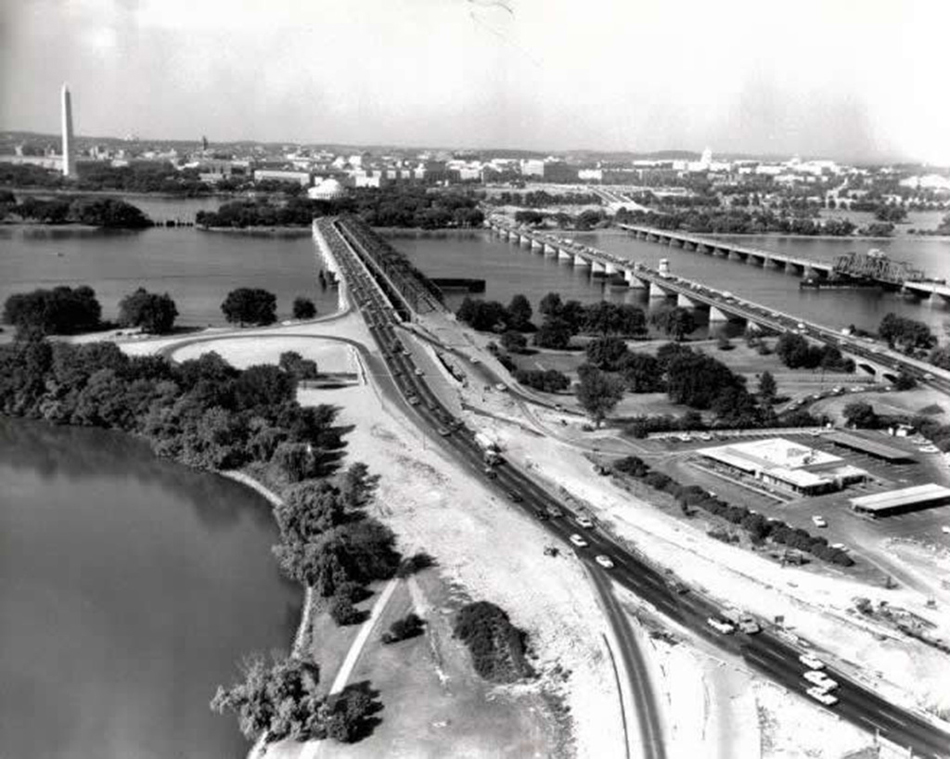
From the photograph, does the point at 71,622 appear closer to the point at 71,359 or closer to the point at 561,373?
the point at 71,359

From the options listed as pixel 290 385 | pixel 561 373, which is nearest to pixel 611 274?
pixel 561 373

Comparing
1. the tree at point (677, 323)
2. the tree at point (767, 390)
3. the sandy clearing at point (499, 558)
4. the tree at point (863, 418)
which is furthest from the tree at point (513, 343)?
the tree at point (863, 418)

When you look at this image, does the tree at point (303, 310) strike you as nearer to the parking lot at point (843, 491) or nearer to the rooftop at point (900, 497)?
the parking lot at point (843, 491)

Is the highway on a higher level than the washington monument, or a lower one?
lower

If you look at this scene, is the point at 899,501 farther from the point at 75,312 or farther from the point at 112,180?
the point at 112,180

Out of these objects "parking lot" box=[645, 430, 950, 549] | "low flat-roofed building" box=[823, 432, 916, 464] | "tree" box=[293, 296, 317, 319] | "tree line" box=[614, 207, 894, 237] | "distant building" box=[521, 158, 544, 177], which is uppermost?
"distant building" box=[521, 158, 544, 177]

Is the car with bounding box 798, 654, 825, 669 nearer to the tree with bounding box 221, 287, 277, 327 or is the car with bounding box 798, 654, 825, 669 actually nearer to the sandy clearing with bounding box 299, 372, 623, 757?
the sandy clearing with bounding box 299, 372, 623, 757

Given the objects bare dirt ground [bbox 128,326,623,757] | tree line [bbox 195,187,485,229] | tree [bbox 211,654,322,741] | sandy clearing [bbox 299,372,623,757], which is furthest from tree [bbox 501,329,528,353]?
tree line [bbox 195,187,485,229]

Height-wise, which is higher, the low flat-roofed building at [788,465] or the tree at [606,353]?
the tree at [606,353]
